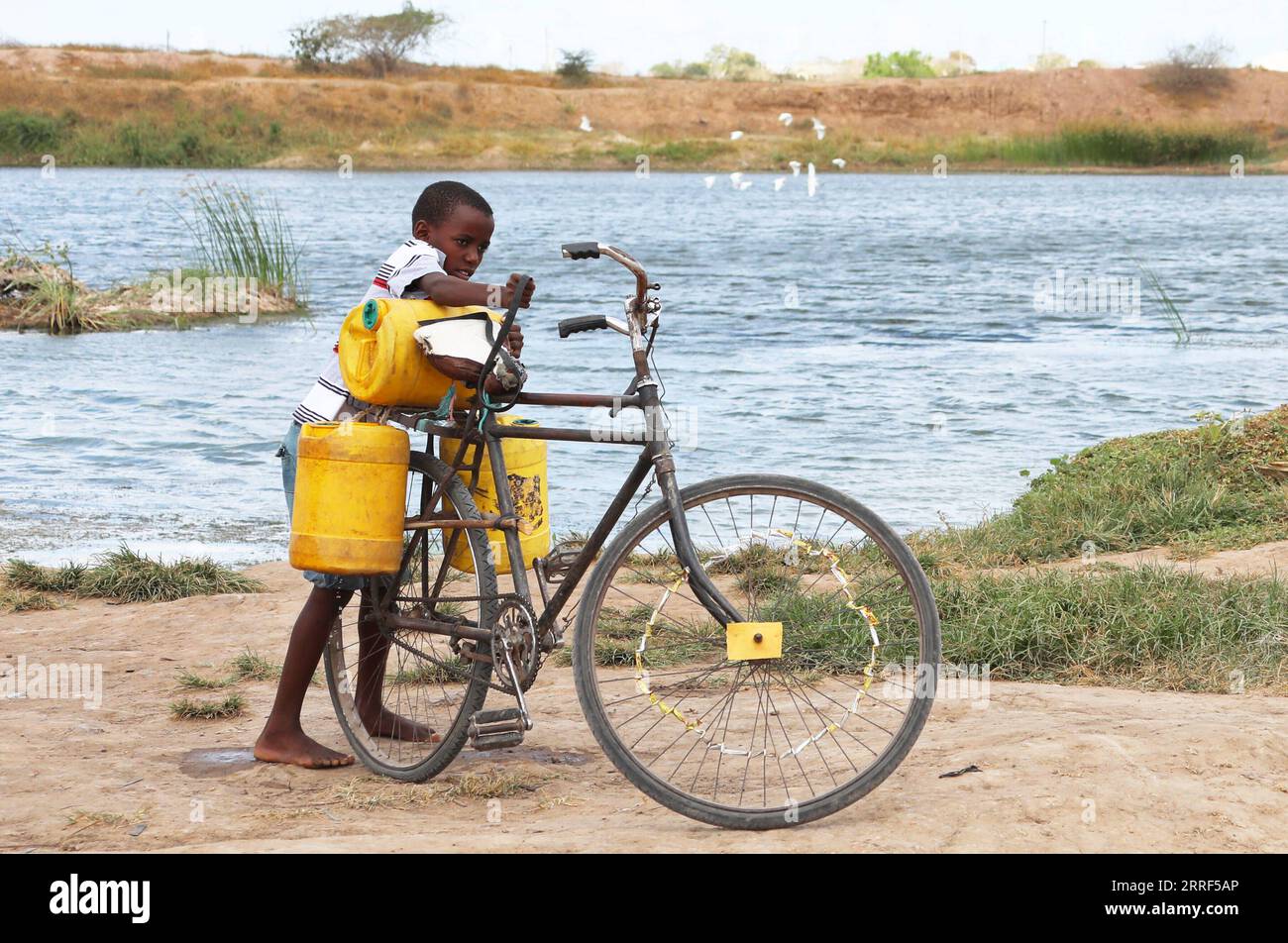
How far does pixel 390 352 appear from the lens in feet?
13.5

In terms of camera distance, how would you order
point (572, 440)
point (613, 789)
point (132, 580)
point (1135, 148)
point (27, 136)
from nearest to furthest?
point (572, 440), point (613, 789), point (132, 580), point (27, 136), point (1135, 148)

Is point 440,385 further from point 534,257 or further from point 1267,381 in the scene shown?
point 534,257

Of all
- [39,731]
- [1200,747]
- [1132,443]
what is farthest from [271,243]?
[1200,747]

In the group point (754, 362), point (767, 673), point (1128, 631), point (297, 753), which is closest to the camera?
point (767, 673)

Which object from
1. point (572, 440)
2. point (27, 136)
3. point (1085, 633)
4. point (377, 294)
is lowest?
Answer: point (1085, 633)

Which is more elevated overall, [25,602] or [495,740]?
[495,740]

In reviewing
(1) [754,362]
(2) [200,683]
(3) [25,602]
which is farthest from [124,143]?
(2) [200,683]

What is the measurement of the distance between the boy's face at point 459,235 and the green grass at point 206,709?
6.07 ft

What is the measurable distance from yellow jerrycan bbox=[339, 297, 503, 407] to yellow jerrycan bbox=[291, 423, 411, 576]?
0.12 meters

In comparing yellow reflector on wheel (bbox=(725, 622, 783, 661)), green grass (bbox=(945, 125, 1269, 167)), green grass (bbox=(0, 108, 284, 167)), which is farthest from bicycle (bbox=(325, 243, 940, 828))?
green grass (bbox=(945, 125, 1269, 167))

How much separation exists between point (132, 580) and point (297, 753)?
2870 millimetres

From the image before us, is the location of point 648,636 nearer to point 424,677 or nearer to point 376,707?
point 376,707

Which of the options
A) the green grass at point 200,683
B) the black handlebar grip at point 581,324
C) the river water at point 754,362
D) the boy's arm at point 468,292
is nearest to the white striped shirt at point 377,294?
the boy's arm at point 468,292

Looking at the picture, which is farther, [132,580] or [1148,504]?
[1148,504]
